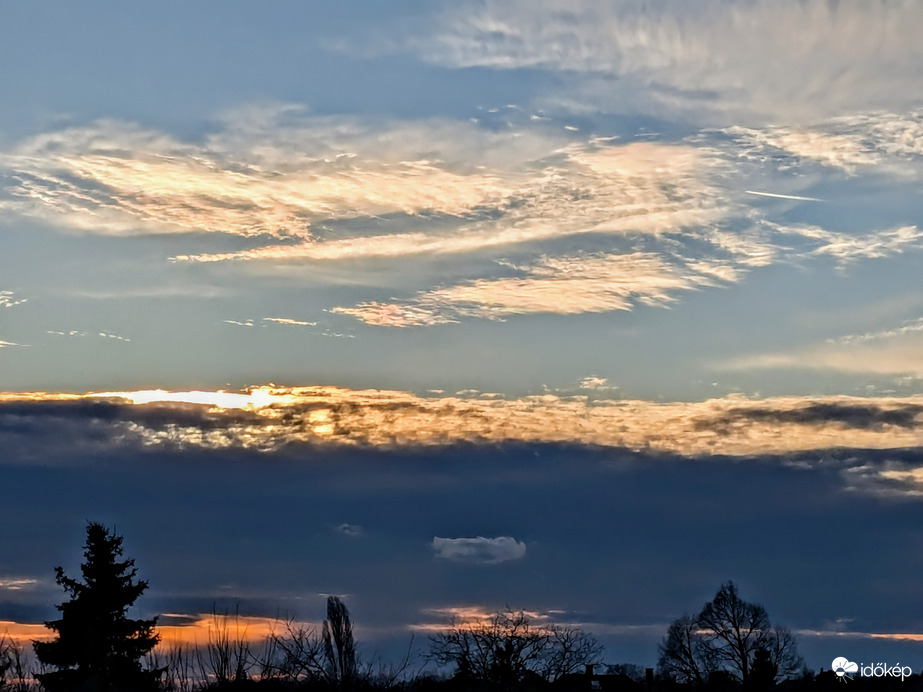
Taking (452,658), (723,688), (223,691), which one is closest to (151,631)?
(223,691)

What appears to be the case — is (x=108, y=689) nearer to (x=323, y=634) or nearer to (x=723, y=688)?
(x=323, y=634)

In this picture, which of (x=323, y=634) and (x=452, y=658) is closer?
(x=323, y=634)

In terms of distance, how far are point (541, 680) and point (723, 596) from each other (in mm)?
45675

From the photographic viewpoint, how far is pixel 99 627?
58000 millimetres

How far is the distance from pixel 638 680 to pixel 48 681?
66637 mm

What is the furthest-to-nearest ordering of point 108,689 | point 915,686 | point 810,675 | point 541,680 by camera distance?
1. point 810,675
2. point 915,686
3. point 541,680
4. point 108,689

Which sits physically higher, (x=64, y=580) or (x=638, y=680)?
(x=64, y=580)

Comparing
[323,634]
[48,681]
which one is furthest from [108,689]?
[48,681]

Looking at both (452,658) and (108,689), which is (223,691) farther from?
(452,658)

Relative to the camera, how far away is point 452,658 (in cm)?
7162

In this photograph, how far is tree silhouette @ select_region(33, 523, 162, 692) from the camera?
57.1 meters

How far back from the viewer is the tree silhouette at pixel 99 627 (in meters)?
57.1

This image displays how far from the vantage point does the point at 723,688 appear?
103688mm

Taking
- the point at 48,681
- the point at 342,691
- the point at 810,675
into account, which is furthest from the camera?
the point at 810,675
